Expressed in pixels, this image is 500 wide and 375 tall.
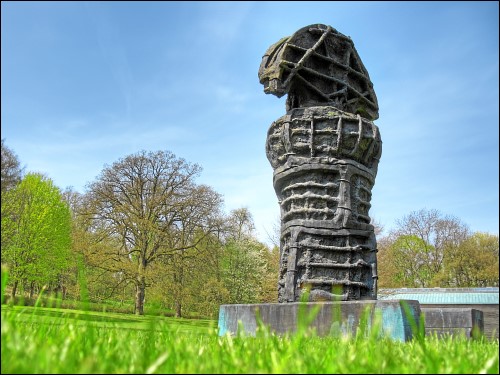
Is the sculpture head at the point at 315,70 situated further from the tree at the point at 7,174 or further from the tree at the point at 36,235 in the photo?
the tree at the point at 36,235

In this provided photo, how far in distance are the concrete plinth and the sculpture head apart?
13.4 ft

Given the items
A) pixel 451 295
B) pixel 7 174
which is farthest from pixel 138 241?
pixel 451 295

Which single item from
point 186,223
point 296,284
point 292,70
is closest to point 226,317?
point 296,284

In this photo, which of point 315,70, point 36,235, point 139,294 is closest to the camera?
point 315,70

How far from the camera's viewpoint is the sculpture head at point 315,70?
843 cm

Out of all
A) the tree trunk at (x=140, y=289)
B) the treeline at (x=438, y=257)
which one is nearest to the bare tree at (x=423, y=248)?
the treeline at (x=438, y=257)

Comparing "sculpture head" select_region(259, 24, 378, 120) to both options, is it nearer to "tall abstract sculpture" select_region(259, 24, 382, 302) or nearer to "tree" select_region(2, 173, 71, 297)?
"tall abstract sculpture" select_region(259, 24, 382, 302)

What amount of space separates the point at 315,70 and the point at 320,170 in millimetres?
2129

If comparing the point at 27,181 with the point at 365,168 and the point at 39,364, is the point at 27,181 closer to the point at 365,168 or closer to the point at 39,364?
the point at 365,168

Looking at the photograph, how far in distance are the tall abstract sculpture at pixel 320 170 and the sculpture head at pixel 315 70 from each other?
2 cm

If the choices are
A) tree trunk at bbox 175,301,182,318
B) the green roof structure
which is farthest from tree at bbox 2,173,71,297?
the green roof structure

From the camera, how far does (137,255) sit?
3006 cm

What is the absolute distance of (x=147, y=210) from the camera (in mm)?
30000

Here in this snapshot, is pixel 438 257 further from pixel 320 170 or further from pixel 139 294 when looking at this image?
pixel 320 170
